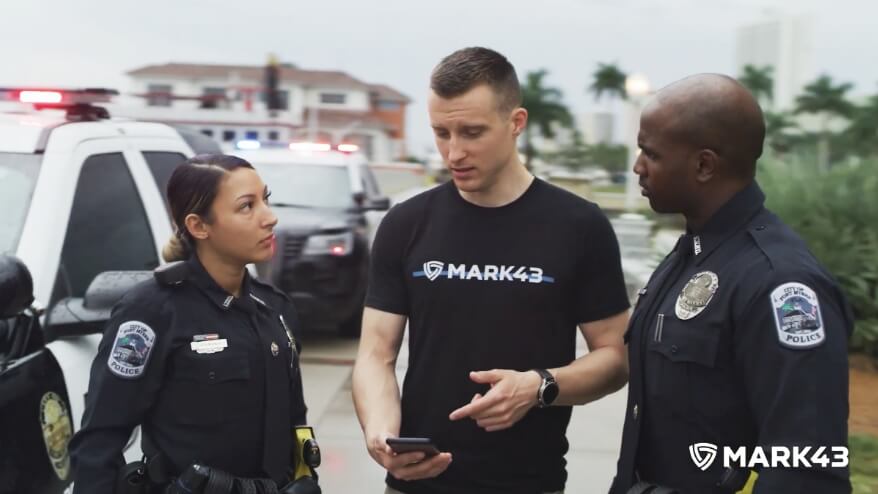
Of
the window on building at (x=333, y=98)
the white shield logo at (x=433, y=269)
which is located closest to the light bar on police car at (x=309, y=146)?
the white shield logo at (x=433, y=269)

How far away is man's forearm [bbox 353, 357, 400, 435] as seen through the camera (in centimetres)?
262

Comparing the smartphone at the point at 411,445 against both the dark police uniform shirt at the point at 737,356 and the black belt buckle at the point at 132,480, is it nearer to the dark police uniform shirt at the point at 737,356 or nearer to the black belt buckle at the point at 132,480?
the dark police uniform shirt at the point at 737,356

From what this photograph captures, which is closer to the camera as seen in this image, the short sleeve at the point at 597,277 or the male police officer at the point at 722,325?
the male police officer at the point at 722,325

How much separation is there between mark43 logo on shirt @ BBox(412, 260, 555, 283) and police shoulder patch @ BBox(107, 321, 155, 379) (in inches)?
27.7

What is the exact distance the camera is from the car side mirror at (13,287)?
258 centimetres

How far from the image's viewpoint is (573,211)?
2.68 metres

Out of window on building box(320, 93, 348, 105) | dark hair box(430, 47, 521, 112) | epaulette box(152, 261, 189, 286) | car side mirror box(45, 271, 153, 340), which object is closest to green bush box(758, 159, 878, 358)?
dark hair box(430, 47, 521, 112)

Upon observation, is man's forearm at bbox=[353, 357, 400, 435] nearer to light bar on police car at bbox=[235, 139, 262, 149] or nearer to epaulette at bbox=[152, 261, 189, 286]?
epaulette at bbox=[152, 261, 189, 286]

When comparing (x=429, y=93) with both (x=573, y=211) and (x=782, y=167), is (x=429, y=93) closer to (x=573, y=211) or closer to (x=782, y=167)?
(x=573, y=211)

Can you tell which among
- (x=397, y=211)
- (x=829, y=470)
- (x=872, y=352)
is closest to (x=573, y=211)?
(x=397, y=211)

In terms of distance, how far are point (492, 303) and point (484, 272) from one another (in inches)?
3.2

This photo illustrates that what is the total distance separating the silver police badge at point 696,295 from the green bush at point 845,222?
21.1 ft

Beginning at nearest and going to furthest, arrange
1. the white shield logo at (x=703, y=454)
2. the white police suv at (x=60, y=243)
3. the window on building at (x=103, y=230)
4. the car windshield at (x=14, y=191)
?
the white shield logo at (x=703, y=454)
the white police suv at (x=60, y=243)
the car windshield at (x=14, y=191)
the window on building at (x=103, y=230)

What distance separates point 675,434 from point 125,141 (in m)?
2.54
